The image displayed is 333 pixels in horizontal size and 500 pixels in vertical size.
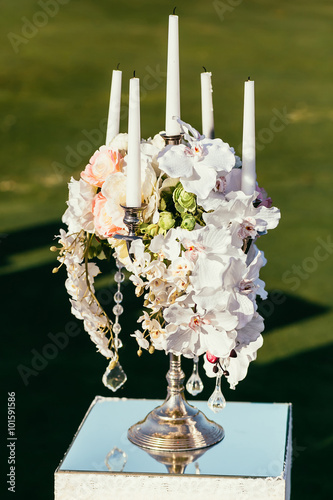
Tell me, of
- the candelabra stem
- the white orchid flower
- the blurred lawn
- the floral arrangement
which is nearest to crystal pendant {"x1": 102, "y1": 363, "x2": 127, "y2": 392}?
the candelabra stem

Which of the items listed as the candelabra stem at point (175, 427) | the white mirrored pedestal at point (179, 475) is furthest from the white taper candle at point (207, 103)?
the white mirrored pedestal at point (179, 475)

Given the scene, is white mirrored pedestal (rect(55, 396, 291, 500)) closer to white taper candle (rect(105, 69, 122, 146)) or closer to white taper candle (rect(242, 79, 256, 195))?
white taper candle (rect(242, 79, 256, 195))

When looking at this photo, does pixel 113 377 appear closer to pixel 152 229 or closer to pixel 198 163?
pixel 152 229

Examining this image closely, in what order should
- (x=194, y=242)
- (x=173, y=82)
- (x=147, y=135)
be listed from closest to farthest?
(x=194, y=242) < (x=173, y=82) < (x=147, y=135)

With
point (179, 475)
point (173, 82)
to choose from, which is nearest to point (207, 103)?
point (173, 82)

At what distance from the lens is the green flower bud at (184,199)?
178 centimetres

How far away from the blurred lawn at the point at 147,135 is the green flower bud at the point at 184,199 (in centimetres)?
152

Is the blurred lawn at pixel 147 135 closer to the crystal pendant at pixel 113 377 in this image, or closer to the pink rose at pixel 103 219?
the crystal pendant at pixel 113 377

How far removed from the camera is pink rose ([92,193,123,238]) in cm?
187

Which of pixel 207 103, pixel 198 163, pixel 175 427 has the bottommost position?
pixel 175 427

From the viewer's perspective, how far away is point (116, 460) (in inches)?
76.7

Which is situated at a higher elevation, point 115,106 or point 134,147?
point 115,106

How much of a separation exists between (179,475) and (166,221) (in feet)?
1.80

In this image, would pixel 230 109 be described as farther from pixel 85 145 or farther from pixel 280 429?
pixel 280 429
